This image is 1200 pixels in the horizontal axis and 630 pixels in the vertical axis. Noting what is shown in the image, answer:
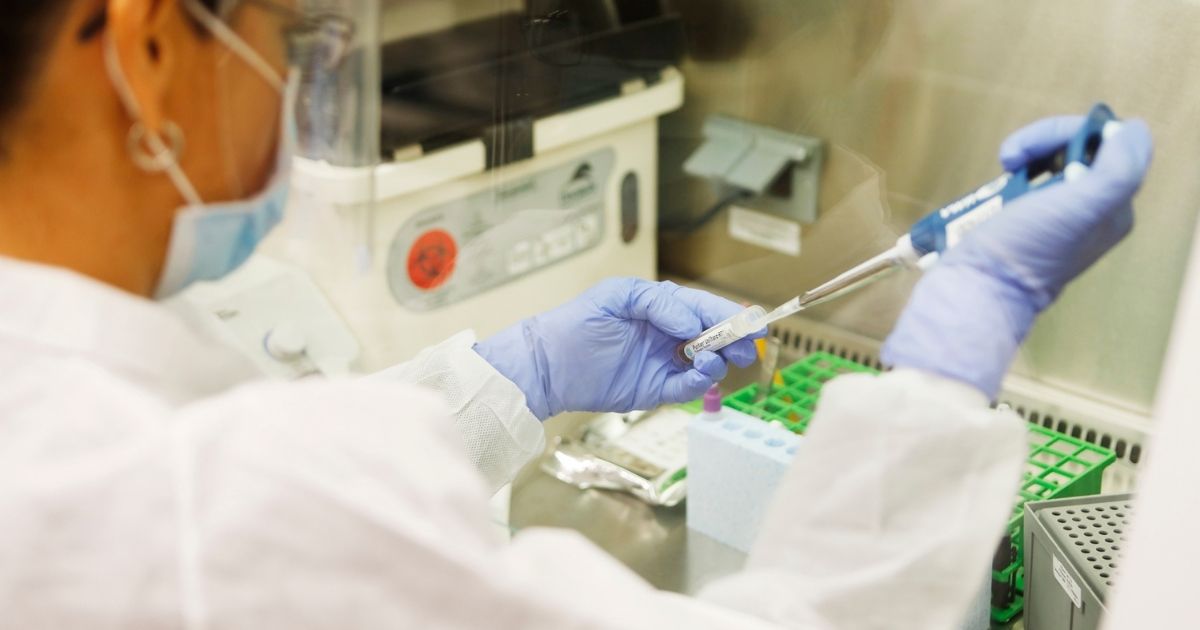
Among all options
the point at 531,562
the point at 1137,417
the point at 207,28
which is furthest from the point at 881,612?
the point at 1137,417

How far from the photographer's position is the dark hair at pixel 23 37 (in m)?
0.65

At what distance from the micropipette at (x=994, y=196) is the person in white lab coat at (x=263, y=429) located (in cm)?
2

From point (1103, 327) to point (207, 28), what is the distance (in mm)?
1034

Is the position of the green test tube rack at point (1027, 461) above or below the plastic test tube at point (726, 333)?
below

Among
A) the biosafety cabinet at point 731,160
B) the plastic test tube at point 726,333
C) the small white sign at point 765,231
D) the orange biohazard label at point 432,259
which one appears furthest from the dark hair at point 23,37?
the small white sign at point 765,231

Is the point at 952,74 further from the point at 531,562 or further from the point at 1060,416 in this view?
the point at 531,562

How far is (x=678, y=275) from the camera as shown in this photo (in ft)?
5.60

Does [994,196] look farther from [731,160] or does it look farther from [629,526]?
[731,160]

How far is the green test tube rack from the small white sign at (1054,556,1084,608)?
0.30 ft

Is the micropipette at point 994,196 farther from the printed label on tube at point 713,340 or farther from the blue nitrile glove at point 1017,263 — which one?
the printed label on tube at point 713,340

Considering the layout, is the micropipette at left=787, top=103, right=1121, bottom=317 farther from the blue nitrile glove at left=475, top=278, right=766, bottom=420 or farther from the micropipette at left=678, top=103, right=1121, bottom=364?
the blue nitrile glove at left=475, top=278, right=766, bottom=420

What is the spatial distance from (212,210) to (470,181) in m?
0.65

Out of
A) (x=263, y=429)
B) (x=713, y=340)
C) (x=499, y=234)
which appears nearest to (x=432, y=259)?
(x=499, y=234)

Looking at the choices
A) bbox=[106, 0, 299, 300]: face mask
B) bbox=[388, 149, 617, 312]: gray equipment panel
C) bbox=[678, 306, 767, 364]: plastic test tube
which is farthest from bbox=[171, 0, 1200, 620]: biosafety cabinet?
bbox=[106, 0, 299, 300]: face mask
